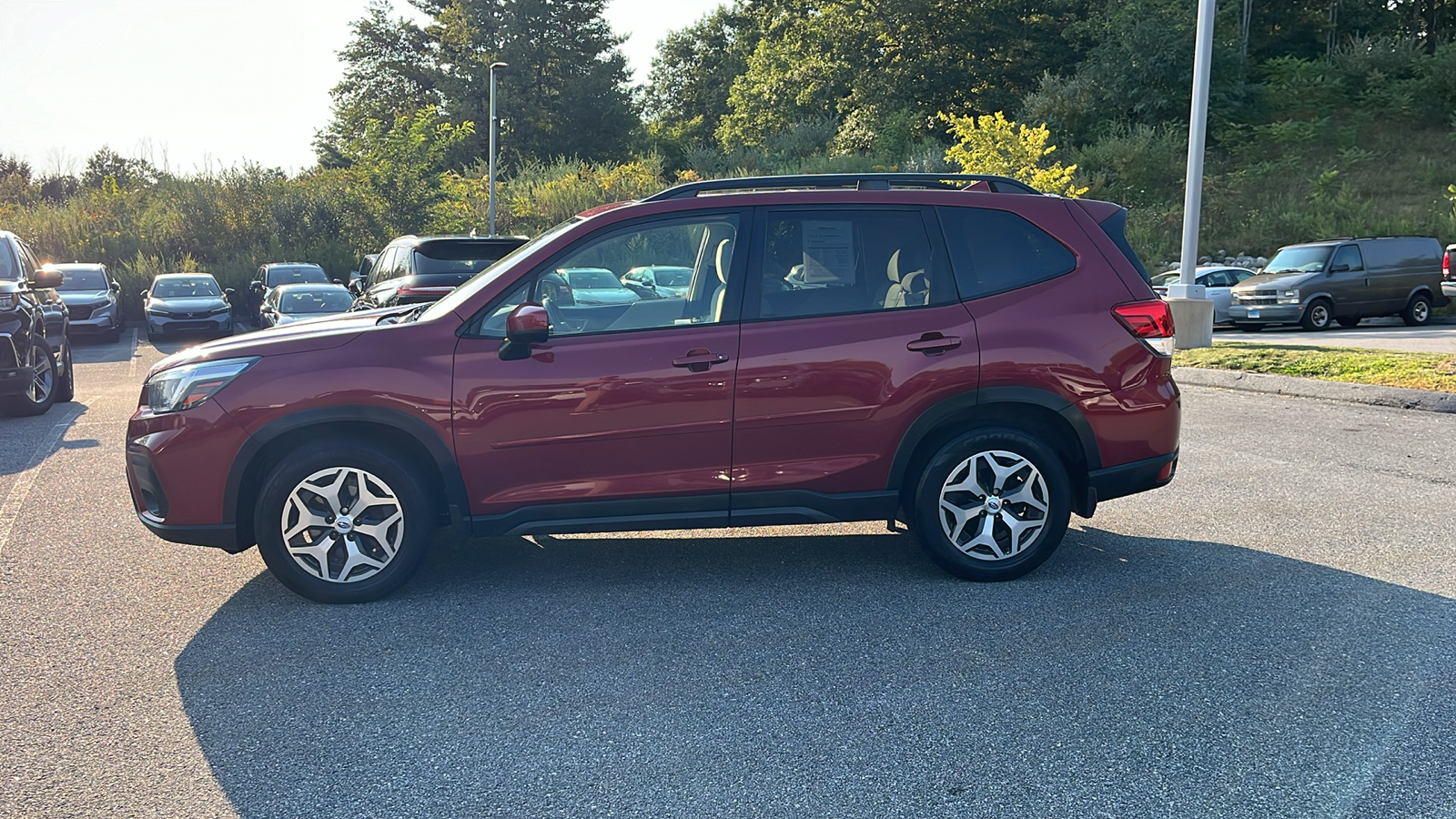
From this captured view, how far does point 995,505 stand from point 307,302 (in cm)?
1592

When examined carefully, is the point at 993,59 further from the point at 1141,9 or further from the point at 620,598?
the point at 620,598

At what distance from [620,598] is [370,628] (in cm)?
111

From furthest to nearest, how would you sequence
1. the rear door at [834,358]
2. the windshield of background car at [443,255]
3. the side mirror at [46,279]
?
the windshield of background car at [443,255] < the side mirror at [46,279] < the rear door at [834,358]

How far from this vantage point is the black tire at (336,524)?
5.00 m

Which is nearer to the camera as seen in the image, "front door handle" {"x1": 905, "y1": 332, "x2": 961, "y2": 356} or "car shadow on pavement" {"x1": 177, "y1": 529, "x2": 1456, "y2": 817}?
"car shadow on pavement" {"x1": 177, "y1": 529, "x2": 1456, "y2": 817}

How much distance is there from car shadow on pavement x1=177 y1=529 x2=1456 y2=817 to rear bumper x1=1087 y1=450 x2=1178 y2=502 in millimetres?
423

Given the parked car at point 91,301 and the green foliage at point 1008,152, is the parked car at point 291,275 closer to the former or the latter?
the parked car at point 91,301

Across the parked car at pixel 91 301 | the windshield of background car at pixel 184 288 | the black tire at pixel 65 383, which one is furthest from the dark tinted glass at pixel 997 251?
the windshield of background car at pixel 184 288

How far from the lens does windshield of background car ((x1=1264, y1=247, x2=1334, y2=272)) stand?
21.3 meters

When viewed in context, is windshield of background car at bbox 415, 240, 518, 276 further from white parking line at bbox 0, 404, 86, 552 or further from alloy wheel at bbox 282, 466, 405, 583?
alloy wheel at bbox 282, 466, 405, 583

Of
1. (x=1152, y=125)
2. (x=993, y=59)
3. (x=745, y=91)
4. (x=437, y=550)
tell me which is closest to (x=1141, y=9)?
(x=1152, y=125)

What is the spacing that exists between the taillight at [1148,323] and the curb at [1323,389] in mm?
6685

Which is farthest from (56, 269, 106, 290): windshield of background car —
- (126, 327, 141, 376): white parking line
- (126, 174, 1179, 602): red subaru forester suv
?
(126, 174, 1179, 602): red subaru forester suv

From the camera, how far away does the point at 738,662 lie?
4367 millimetres
